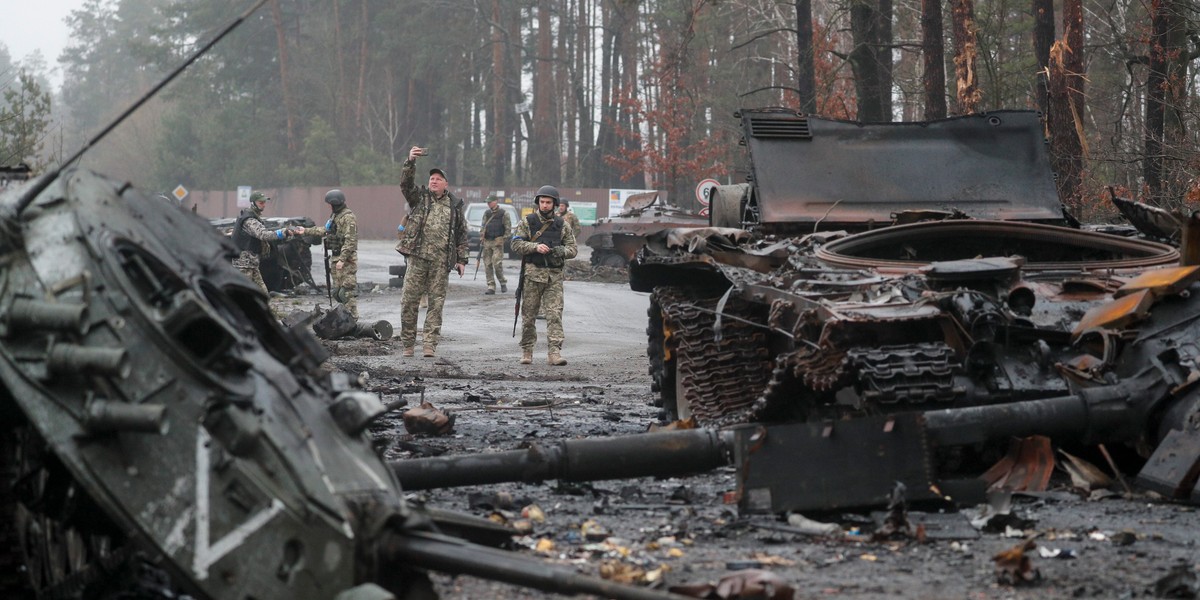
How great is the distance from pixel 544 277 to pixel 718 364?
616cm

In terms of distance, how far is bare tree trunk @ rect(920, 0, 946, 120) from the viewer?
2028 centimetres

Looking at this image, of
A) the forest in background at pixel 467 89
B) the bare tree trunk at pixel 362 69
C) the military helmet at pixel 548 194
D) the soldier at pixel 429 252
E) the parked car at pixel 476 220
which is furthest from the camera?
the bare tree trunk at pixel 362 69

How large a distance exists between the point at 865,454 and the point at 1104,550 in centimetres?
104

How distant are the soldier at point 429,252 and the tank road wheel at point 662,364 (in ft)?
15.1

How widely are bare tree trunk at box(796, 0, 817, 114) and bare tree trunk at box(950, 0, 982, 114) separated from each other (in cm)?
448

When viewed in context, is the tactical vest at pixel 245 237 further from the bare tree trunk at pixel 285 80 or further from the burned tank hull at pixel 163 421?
the bare tree trunk at pixel 285 80

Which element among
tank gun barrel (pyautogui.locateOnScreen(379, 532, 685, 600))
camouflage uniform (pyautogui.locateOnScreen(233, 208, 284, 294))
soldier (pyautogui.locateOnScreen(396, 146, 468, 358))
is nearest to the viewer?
tank gun barrel (pyautogui.locateOnScreen(379, 532, 685, 600))

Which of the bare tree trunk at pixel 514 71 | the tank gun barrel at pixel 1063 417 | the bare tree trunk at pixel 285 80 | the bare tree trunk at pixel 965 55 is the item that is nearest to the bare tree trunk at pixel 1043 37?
the bare tree trunk at pixel 965 55

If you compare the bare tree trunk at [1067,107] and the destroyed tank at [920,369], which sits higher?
the bare tree trunk at [1067,107]

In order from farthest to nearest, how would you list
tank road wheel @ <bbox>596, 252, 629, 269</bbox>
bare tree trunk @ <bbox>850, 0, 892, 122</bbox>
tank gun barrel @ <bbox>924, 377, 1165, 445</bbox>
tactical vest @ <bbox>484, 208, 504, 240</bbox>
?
tank road wheel @ <bbox>596, 252, 629, 269</bbox> → tactical vest @ <bbox>484, 208, 504, 240</bbox> → bare tree trunk @ <bbox>850, 0, 892, 122</bbox> → tank gun barrel @ <bbox>924, 377, 1165, 445</bbox>

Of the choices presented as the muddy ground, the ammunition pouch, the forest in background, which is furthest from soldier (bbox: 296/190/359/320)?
the forest in background

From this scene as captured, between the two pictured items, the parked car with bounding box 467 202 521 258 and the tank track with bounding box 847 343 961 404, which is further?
the parked car with bounding box 467 202 521 258

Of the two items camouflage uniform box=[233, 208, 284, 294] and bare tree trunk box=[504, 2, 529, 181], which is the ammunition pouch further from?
bare tree trunk box=[504, 2, 529, 181]

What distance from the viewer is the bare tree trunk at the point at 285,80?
58031 millimetres
